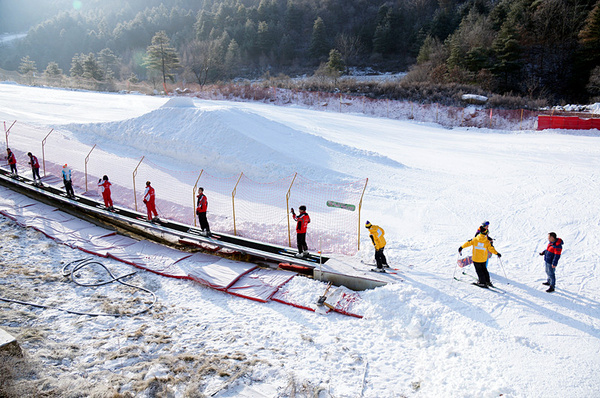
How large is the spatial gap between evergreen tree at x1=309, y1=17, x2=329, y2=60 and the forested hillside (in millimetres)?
192

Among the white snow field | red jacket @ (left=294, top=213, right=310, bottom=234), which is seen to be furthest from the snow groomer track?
red jacket @ (left=294, top=213, right=310, bottom=234)

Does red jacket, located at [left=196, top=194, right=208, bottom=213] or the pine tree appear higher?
the pine tree

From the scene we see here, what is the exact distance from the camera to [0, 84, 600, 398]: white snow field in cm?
614

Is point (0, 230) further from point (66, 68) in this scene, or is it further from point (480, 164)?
point (66, 68)

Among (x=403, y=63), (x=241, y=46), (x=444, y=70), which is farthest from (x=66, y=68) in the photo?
(x=444, y=70)

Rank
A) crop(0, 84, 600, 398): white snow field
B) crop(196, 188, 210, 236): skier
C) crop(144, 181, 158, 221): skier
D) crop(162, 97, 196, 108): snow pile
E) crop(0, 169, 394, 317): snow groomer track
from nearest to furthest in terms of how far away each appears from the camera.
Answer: crop(0, 84, 600, 398): white snow field → crop(0, 169, 394, 317): snow groomer track → crop(196, 188, 210, 236): skier → crop(144, 181, 158, 221): skier → crop(162, 97, 196, 108): snow pile

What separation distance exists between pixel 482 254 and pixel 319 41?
66745 mm

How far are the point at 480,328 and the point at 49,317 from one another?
8855mm

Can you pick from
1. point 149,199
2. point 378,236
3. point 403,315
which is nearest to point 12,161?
point 149,199

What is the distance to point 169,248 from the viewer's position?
11914 mm

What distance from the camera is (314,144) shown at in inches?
766

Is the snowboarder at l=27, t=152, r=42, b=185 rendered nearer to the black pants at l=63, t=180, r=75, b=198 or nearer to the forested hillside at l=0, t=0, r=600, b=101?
the black pants at l=63, t=180, r=75, b=198

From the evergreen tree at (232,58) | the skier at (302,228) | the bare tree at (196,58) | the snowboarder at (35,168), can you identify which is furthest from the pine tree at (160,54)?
the skier at (302,228)

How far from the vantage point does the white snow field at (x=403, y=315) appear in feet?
20.2
